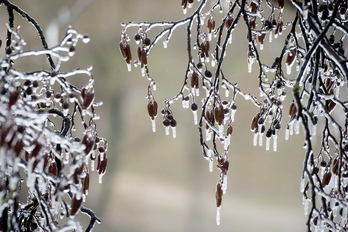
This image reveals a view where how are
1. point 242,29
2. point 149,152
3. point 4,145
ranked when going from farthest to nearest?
1. point 149,152
2. point 242,29
3. point 4,145

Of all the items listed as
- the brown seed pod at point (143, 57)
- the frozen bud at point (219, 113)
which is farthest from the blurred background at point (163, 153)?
the frozen bud at point (219, 113)

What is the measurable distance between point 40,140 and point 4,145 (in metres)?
0.07

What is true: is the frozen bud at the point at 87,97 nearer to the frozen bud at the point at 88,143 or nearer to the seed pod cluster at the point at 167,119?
the frozen bud at the point at 88,143

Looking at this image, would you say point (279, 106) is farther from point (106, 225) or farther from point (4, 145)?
point (106, 225)

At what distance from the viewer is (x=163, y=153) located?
5594 mm

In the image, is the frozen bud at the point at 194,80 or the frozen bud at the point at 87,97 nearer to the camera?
the frozen bud at the point at 87,97

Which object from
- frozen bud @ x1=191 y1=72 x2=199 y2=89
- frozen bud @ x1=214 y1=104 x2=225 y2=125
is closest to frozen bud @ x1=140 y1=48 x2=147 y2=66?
frozen bud @ x1=191 y1=72 x2=199 y2=89

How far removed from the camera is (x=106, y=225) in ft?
17.5

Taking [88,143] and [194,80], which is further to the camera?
[194,80]

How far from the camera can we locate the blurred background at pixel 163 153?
16.3ft

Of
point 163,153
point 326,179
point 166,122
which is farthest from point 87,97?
point 163,153

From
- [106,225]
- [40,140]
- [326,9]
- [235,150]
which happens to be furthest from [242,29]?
[40,140]

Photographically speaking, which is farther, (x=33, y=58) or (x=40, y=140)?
(x=33, y=58)

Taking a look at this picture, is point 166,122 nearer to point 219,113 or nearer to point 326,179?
point 219,113
